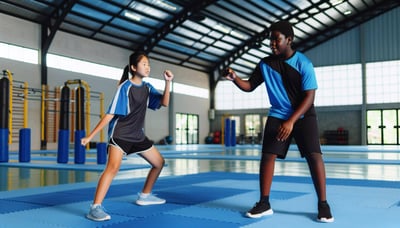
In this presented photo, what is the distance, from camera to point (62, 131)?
389 inches

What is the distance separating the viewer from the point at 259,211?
11.0 ft

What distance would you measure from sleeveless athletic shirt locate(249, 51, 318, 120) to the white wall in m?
15.9

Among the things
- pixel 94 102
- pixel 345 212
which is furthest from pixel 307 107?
pixel 94 102

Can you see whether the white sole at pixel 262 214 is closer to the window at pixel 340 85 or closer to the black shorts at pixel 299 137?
the black shorts at pixel 299 137

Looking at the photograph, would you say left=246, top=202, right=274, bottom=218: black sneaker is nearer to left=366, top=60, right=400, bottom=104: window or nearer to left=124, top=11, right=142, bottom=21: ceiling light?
left=124, top=11, right=142, bottom=21: ceiling light

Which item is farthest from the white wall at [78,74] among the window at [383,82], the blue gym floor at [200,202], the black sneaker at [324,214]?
the black sneaker at [324,214]

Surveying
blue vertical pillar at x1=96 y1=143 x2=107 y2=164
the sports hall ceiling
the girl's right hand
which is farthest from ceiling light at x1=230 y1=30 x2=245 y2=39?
the girl's right hand

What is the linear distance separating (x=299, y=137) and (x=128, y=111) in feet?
4.88

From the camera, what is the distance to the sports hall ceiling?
1842cm

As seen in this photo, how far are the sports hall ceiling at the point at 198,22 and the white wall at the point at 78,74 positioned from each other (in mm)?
415

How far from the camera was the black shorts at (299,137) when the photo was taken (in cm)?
329

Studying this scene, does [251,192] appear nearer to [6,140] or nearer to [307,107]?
[307,107]

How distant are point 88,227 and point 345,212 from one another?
7.16 ft

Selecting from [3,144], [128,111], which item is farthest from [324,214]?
[3,144]
